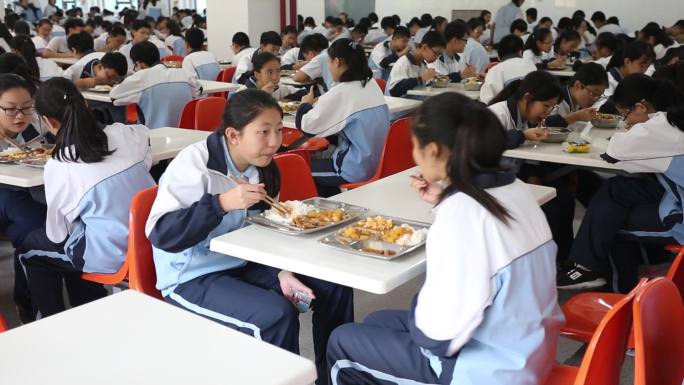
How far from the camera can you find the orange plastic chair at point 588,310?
2.14 meters

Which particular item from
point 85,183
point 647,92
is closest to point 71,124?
point 85,183

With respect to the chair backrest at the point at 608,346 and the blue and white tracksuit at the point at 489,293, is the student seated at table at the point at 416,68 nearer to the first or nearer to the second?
the blue and white tracksuit at the point at 489,293

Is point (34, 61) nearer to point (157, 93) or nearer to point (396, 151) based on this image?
point (157, 93)

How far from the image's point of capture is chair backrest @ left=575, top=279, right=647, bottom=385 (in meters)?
1.50

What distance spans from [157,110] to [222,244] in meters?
3.06

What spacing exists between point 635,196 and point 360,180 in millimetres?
1352

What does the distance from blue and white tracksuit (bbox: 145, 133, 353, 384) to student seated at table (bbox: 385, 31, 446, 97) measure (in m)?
3.34

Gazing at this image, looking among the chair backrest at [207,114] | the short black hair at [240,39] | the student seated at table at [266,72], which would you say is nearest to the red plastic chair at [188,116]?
the chair backrest at [207,114]

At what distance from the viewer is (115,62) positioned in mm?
5426

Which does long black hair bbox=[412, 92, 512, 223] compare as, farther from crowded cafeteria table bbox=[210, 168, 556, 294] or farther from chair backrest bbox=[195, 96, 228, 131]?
chair backrest bbox=[195, 96, 228, 131]

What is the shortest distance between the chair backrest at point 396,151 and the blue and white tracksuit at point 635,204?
920mm

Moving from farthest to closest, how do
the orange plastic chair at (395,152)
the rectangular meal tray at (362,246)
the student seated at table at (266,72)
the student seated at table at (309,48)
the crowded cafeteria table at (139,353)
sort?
the student seated at table at (309,48)
the student seated at table at (266,72)
the orange plastic chair at (395,152)
the rectangular meal tray at (362,246)
the crowded cafeteria table at (139,353)

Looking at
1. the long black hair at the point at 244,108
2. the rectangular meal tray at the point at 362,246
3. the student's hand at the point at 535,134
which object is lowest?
the rectangular meal tray at the point at 362,246

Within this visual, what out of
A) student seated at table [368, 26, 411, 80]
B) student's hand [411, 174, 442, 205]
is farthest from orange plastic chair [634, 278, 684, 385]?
student seated at table [368, 26, 411, 80]
